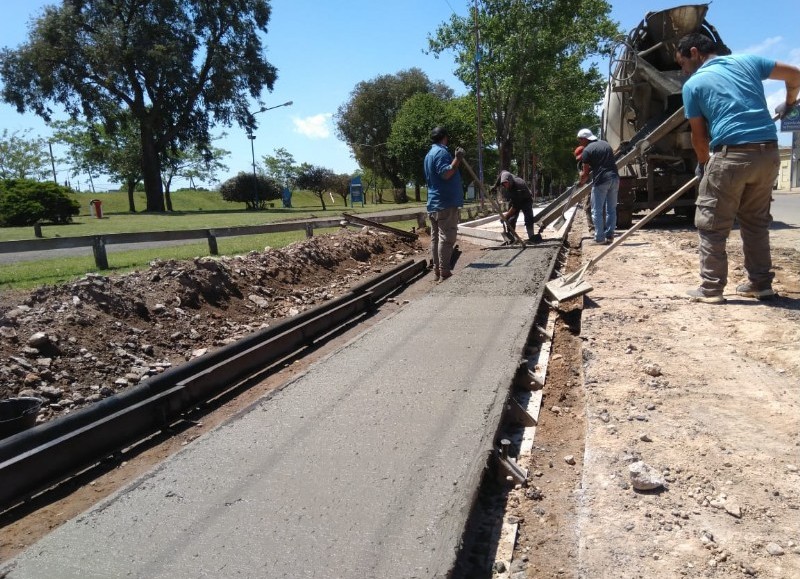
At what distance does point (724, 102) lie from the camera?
4695 mm

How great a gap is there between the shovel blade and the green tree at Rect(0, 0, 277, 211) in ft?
106

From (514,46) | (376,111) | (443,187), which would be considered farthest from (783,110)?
(376,111)

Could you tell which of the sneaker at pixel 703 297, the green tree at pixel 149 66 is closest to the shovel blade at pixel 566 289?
the sneaker at pixel 703 297

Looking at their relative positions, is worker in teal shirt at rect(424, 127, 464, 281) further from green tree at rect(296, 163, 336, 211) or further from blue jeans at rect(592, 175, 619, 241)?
green tree at rect(296, 163, 336, 211)

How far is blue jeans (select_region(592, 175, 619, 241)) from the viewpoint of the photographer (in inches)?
363

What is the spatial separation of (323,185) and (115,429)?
49553 millimetres

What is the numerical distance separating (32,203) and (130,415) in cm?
2416

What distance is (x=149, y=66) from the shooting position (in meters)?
33.3

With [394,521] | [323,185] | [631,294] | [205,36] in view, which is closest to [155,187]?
[205,36]

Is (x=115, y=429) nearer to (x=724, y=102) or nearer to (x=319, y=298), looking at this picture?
(x=319, y=298)

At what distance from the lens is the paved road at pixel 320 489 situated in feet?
7.07

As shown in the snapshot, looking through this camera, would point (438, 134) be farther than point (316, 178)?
No

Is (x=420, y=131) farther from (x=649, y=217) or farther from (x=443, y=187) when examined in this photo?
(x=649, y=217)

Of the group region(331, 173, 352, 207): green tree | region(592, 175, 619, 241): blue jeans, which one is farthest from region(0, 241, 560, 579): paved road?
region(331, 173, 352, 207): green tree
